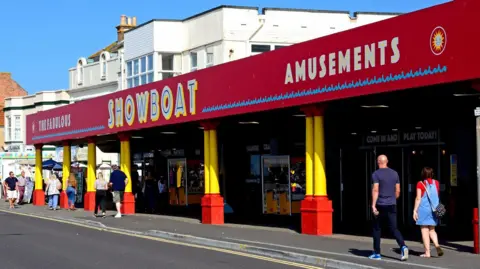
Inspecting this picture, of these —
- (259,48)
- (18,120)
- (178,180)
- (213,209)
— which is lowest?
(213,209)

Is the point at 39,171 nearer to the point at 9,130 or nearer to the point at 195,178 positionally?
the point at 195,178

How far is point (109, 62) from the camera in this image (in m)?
50.3

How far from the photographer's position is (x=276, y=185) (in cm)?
2856

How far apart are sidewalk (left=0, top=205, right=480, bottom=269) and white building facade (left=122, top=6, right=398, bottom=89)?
38.7 feet

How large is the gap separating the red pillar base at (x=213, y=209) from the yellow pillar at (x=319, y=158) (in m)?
5.24

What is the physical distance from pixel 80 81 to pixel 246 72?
3455 cm

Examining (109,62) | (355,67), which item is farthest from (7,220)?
(109,62)

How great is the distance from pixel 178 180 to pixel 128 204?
4.28 m

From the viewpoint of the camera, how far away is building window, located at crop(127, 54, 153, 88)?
4178cm

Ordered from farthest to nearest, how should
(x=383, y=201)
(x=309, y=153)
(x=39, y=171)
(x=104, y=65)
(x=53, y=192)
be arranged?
(x=104, y=65) → (x=39, y=171) → (x=53, y=192) → (x=309, y=153) → (x=383, y=201)

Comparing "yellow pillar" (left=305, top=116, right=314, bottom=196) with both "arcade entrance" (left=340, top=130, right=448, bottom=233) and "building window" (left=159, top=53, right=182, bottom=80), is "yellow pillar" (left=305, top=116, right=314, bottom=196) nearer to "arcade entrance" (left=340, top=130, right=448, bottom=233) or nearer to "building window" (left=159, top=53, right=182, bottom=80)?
"arcade entrance" (left=340, top=130, right=448, bottom=233)

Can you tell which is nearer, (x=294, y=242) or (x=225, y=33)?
(x=294, y=242)

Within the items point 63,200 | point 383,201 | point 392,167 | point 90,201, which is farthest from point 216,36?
point 383,201

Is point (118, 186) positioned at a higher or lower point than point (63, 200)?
higher
